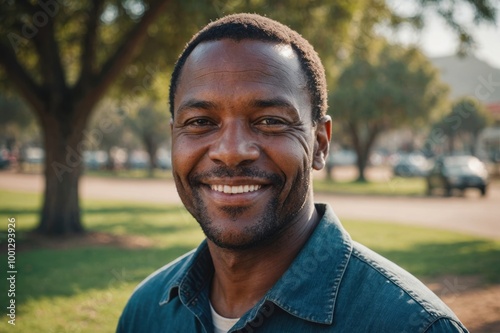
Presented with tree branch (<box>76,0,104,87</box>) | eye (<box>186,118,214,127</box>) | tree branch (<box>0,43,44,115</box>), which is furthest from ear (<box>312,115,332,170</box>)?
tree branch (<box>76,0,104,87</box>)

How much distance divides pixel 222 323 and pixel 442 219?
13950 mm

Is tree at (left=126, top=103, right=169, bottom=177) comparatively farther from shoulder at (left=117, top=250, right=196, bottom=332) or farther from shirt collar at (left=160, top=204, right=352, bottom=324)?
shirt collar at (left=160, top=204, right=352, bottom=324)

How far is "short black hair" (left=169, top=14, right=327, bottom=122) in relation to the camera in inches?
77.0

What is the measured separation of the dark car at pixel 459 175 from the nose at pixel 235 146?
71.7ft

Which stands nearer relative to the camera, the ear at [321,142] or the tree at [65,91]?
the ear at [321,142]

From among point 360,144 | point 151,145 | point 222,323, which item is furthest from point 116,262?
point 151,145

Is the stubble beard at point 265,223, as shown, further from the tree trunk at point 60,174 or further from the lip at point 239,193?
the tree trunk at point 60,174

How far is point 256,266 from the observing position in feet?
6.45

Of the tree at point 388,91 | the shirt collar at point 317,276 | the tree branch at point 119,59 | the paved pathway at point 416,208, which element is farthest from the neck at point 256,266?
the tree at point 388,91

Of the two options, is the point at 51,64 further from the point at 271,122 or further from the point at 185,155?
the point at 271,122

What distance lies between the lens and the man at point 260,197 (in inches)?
67.7

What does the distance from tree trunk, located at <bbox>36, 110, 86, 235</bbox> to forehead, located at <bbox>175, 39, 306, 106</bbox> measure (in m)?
9.96

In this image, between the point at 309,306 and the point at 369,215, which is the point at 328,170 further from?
the point at 309,306

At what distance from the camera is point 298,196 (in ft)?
6.23
